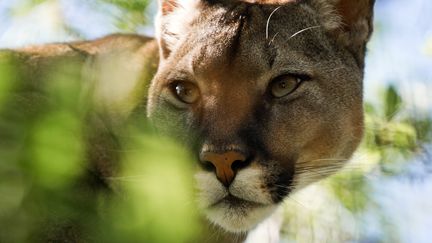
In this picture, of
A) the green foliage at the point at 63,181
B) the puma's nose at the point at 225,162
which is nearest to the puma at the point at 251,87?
the puma's nose at the point at 225,162

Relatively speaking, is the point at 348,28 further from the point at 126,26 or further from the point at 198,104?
the point at 126,26

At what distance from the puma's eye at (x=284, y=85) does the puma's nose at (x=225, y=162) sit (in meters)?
0.73

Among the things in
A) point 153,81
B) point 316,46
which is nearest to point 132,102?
point 153,81

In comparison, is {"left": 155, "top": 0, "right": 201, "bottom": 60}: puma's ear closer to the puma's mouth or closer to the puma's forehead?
the puma's forehead

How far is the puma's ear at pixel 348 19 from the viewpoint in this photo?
463cm

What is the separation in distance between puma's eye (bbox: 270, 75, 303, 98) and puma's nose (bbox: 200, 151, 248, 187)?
73cm

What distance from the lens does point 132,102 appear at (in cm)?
445

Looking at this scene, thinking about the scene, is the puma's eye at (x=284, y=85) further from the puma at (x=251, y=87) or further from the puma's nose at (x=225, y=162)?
the puma's nose at (x=225, y=162)

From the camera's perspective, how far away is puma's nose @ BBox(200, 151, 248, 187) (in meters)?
3.45

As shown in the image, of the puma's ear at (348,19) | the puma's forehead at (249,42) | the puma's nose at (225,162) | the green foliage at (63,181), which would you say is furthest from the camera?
the puma's ear at (348,19)

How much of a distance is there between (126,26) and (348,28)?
2.09 metres

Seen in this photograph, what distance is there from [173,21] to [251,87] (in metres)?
1.06

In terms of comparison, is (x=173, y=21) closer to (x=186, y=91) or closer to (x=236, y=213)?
(x=186, y=91)

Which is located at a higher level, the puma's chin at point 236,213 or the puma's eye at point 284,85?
the puma's eye at point 284,85
